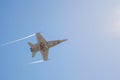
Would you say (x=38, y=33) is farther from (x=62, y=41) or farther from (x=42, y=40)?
(x=62, y=41)

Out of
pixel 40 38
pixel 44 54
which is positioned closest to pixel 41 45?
pixel 40 38

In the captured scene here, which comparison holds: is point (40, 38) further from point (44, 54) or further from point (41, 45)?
point (44, 54)

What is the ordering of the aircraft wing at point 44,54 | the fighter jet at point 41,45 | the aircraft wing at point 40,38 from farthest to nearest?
the aircraft wing at point 44,54, the aircraft wing at point 40,38, the fighter jet at point 41,45

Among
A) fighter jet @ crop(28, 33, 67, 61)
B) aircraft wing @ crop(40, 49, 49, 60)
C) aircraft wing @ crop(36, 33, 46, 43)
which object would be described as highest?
aircraft wing @ crop(36, 33, 46, 43)

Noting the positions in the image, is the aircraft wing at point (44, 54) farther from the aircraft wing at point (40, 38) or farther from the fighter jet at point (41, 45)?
the aircraft wing at point (40, 38)

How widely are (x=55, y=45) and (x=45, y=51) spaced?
6.81m

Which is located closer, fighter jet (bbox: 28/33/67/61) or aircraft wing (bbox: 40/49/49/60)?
fighter jet (bbox: 28/33/67/61)

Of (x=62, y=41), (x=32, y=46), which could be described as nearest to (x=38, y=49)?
(x=32, y=46)

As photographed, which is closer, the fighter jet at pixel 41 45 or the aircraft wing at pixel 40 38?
the fighter jet at pixel 41 45

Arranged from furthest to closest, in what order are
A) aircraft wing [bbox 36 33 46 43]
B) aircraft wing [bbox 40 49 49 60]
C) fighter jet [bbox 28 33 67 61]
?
aircraft wing [bbox 40 49 49 60] → aircraft wing [bbox 36 33 46 43] → fighter jet [bbox 28 33 67 61]

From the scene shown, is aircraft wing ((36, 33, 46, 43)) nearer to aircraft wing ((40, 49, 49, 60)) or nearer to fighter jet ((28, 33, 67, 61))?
fighter jet ((28, 33, 67, 61))

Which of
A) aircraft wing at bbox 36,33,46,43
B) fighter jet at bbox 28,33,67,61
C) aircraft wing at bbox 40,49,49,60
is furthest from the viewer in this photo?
aircraft wing at bbox 40,49,49,60

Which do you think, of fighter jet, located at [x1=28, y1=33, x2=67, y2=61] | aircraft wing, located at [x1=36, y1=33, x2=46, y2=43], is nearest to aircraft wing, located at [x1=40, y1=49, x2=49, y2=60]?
fighter jet, located at [x1=28, y1=33, x2=67, y2=61]

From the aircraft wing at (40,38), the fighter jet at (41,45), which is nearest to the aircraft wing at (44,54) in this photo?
the fighter jet at (41,45)
